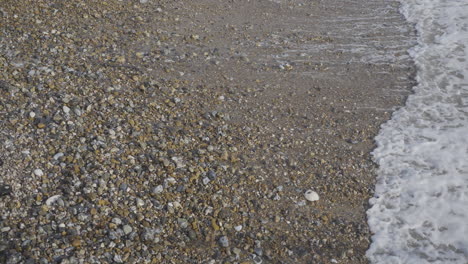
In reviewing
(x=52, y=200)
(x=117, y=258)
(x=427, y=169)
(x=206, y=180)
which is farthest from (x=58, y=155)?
(x=427, y=169)

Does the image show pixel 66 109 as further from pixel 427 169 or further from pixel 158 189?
pixel 427 169

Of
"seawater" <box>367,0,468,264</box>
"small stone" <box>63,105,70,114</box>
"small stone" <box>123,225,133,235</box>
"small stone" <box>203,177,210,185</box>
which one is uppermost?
"small stone" <box>63,105,70,114</box>

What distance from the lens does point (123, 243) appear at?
4.57 m

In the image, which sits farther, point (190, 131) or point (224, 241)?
point (190, 131)

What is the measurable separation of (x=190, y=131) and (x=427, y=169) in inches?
120

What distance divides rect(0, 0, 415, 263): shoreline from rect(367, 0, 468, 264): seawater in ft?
0.68

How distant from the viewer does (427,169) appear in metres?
6.20

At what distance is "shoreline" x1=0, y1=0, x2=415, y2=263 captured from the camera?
4.77m

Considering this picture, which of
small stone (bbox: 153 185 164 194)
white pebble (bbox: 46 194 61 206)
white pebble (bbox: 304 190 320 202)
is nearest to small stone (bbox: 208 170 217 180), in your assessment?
small stone (bbox: 153 185 164 194)

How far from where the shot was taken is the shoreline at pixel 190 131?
15.6 ft

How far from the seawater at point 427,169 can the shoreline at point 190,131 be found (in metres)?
0.21

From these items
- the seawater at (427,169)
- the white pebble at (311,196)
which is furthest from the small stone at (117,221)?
the seawater at (427,169)

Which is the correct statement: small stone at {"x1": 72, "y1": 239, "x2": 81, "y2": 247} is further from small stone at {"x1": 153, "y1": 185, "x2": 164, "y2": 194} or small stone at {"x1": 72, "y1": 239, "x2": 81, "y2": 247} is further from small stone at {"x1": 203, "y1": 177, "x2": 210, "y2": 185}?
small stone at {"x1": 203, "y1": 177, "x2": 210, "y2": 185}

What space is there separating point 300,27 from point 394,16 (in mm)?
2281
